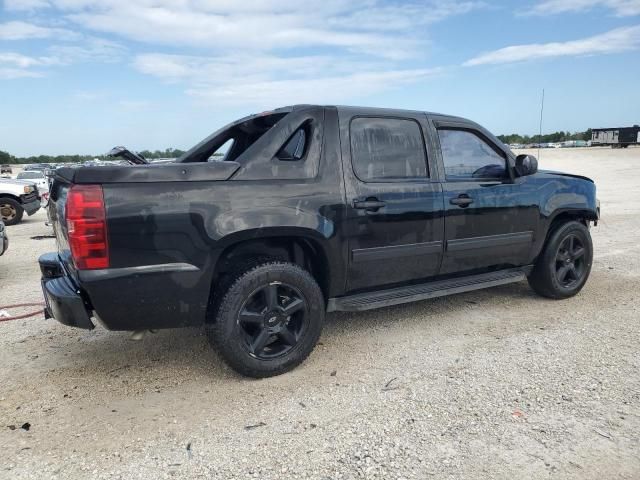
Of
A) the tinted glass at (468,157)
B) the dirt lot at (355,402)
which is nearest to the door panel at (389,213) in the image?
the tinted glass at (468,157)

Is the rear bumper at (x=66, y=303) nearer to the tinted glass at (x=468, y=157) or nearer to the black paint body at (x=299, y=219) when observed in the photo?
the black paint body at (x=299, y=219)

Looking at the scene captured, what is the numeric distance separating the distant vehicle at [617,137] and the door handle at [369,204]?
203 feet

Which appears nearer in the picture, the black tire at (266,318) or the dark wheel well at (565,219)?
the black tire at (266,318)

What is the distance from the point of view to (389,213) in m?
3.66

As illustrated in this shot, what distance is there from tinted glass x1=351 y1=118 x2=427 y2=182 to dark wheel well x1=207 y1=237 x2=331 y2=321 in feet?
2.13

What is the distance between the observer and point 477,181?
420 centimetres

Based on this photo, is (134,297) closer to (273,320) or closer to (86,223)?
(86,223)

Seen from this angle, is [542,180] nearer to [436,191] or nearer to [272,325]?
[436,191]

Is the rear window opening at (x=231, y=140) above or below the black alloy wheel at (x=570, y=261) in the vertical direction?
above

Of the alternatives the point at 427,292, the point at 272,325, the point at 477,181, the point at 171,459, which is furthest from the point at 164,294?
the point at 477,181

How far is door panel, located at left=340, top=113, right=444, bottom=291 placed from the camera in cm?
357

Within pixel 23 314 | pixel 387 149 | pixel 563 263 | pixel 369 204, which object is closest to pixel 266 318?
pixel 369 204

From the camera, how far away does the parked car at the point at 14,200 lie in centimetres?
1231

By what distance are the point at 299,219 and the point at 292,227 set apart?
2.8 inches
